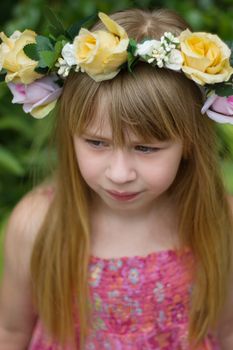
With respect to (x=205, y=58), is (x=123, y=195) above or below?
below

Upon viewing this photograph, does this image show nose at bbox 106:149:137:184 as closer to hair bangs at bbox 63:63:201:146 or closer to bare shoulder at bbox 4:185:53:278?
hair bangs at bbox 63:63:201:146

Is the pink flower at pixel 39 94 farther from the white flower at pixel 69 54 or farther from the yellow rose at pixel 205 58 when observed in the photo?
the yellow rose at pixel 205 58

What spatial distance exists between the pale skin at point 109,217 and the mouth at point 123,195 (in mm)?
15

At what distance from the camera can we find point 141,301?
5.71ft

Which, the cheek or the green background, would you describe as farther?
the green background

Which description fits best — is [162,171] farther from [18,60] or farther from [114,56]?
[18,60]

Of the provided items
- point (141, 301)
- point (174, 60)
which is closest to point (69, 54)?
point (174, 60)

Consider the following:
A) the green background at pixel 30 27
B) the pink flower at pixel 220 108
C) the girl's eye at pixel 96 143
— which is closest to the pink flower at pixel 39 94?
the girl's eye at pixel 96 143

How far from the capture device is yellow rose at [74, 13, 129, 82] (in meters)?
1.35

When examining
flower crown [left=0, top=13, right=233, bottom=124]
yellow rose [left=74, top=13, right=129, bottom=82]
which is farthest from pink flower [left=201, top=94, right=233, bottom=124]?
yellow rose [left=74, top=13, right=129, bottom=82]

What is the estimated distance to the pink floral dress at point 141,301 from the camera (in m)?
1.72

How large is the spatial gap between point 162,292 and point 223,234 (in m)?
0.22

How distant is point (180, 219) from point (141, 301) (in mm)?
235

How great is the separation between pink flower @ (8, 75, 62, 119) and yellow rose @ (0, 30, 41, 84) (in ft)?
0.07
